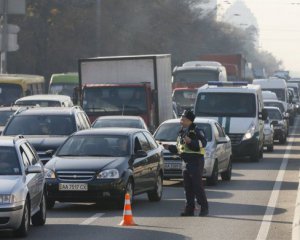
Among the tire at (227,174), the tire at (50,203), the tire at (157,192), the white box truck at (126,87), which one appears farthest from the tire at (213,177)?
the white box truck at (126,87)

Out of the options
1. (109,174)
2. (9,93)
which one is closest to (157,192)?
(109,174)

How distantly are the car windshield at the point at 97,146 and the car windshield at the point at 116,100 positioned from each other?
13439 millimetres

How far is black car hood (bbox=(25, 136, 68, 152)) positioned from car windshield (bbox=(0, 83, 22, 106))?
18015mm

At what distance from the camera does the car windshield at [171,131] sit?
27969 millimetres

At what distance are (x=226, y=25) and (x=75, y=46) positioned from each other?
85758 millimetres

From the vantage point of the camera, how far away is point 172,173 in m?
26.4

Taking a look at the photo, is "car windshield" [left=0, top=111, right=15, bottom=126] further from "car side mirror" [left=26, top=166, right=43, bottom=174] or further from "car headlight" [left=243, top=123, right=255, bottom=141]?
"car side mirror" [left=26, top=166, right=43, bottom=174]

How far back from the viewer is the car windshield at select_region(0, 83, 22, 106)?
43688 millimetres

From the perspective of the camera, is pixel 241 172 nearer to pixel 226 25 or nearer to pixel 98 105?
pixel 98 105

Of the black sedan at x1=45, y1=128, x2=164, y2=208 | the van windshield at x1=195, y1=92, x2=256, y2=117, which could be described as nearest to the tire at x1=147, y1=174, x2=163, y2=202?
the black sedan at x1=45, y1=128, x2=164, y2=208

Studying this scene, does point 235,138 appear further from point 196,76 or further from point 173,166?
point 196,76

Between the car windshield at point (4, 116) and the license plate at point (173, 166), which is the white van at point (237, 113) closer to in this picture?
the car windshield at point (4, 116)

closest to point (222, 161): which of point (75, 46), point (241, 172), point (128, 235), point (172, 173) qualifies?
point (172, 173)

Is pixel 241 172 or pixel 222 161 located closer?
pixel 222 161
